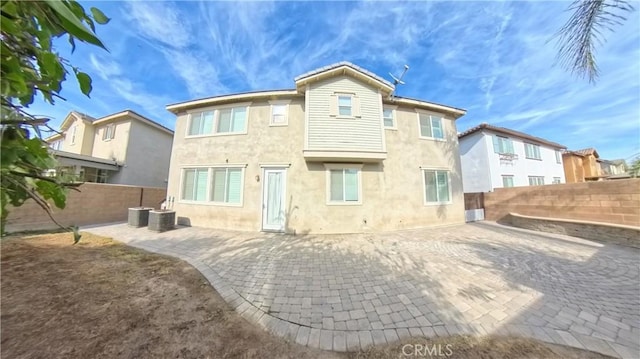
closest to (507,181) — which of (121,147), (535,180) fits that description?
(535,180)

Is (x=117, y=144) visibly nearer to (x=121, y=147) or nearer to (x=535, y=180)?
(x=121, y=147)

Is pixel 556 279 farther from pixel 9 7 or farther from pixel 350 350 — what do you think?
pixel 9 7

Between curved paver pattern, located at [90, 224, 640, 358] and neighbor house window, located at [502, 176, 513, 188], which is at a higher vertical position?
neighbor house window, located at [502, 176, 513, 188]

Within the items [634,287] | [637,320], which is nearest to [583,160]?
[634,287]

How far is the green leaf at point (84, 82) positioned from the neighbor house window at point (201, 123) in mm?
10393

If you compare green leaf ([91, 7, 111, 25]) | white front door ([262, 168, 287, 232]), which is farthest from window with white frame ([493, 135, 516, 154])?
green leaf ([91, 7, 111, 25])

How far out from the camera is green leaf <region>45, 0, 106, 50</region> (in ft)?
1.66

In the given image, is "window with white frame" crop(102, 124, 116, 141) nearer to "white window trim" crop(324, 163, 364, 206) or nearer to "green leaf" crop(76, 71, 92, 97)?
"white window trim" crop(324, 163, 364, 206)

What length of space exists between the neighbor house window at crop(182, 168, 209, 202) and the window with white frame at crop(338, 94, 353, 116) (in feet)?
22.0

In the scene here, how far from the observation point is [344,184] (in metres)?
9.22

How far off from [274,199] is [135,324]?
20.6 feet

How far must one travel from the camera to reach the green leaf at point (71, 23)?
51cm

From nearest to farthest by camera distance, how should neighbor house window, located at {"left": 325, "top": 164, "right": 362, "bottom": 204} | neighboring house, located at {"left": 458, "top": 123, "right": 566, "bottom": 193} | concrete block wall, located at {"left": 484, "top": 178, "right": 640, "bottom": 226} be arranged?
1. concrete block wall, located at {"left": 484, "top": 178, "right": 640, "bottom": 226}
2. neighbor house window, located at {"left": 325, "top": 164, "right": 362, "bottom": 204}
3. neighboring house, located at {"left": 458, "top": 123, "right": 566, "bottom": 193}

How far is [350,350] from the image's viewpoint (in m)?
2.77
